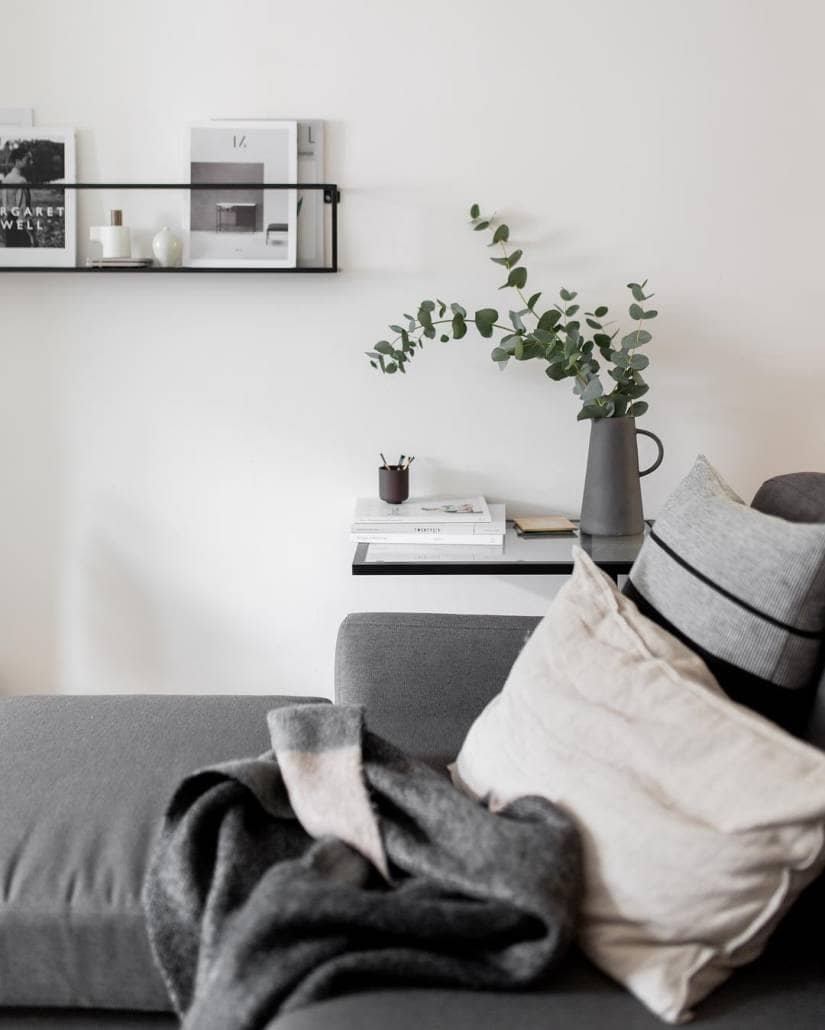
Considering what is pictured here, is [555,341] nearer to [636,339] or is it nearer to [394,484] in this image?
[636,339]

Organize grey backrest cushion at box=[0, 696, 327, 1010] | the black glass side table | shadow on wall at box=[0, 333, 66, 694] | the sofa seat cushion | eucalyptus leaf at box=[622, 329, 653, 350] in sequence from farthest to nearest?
1. shadow on wall at box=[0, 333, 66, 694]
2. eucalyptus leaf at box=[622, 329, 653, 350]
3. the black glass side table
4. grey backrest cushion at box=[0, 696, 327, 1010]
5. the sofa seat cushion

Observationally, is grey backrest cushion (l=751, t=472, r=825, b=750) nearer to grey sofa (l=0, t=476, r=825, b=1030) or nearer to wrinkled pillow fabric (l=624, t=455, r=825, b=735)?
grey sofa (l=0, t=476, r=825, b=1030)

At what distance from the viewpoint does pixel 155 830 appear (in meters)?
1.38

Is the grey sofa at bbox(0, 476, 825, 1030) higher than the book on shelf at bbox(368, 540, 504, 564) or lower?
lower

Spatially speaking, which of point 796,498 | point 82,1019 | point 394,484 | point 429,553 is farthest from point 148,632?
point 796,498

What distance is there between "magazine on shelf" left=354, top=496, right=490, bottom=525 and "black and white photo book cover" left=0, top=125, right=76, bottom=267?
2.58 ft

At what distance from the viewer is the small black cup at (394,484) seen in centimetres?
234

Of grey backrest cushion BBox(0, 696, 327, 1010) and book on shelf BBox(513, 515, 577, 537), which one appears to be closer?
grey backrest cushion BBox(0, 696, 327, 1010)

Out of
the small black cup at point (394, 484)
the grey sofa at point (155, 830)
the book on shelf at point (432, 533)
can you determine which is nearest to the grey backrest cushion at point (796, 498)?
the grey sofa at point (155, 830)

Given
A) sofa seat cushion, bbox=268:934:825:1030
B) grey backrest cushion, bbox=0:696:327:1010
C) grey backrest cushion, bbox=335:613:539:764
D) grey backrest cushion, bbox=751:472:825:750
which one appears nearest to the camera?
sofa seat cushion, bbox=268:934:825:1030

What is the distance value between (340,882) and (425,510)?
1.18 m

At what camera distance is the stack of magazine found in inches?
85.7

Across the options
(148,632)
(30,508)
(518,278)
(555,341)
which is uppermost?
(518,278)

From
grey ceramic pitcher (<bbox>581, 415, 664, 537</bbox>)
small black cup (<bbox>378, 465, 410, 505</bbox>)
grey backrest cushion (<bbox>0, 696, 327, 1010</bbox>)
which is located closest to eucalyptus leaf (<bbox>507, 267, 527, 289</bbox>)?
grey ceramic pitcher (<bbox>581, 415, 664, 537</bbox>)
